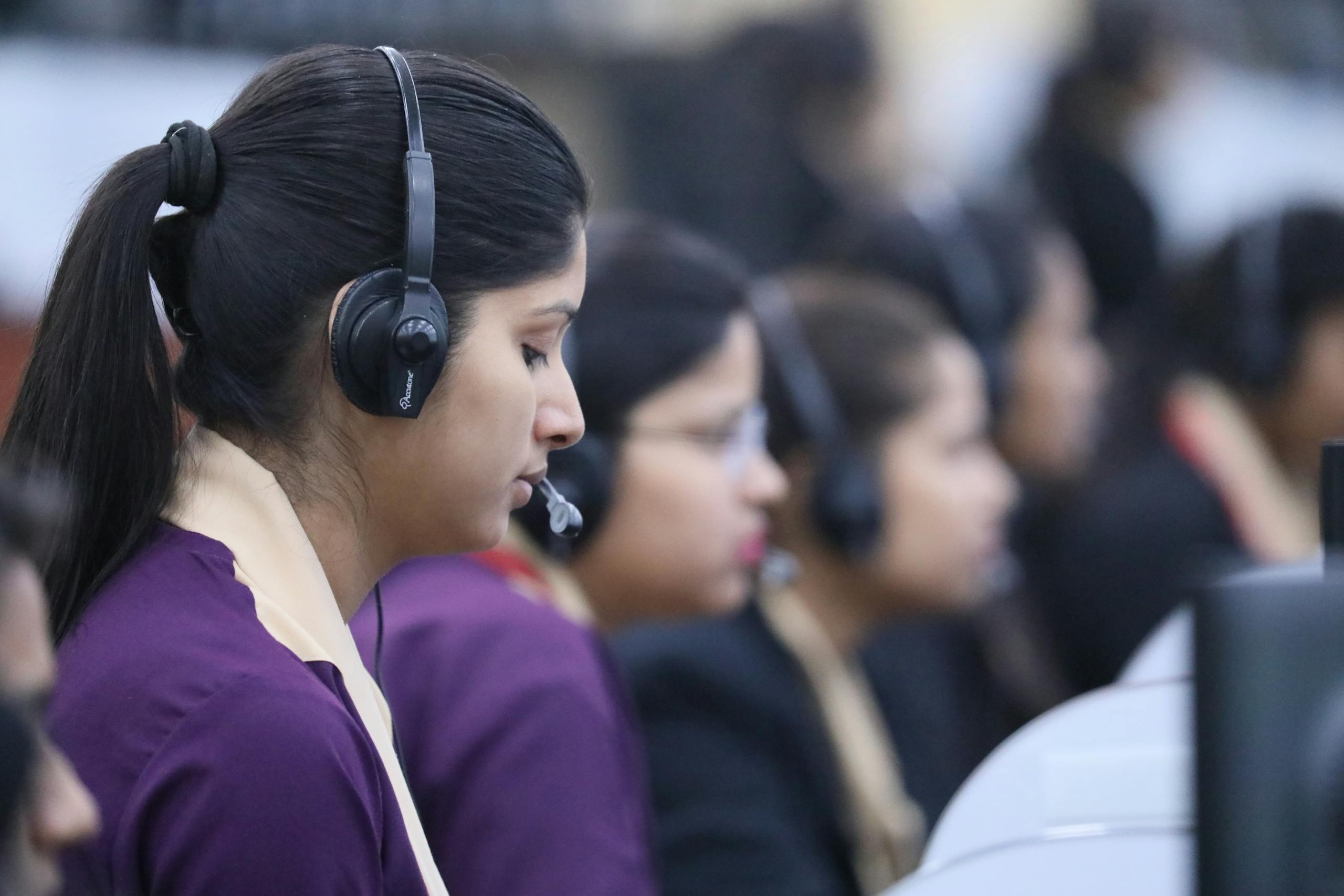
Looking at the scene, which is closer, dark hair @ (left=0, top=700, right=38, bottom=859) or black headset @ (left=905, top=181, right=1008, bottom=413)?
dark hair @ (left=0, top=700, right=38, bottom=859)

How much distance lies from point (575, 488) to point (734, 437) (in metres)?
0.24

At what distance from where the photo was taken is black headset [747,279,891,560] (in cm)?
230

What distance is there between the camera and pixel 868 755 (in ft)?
7.52

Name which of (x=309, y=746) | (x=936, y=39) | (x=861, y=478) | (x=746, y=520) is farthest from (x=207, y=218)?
(x=936, y=39)

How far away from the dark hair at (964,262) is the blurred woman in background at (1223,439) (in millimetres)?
278

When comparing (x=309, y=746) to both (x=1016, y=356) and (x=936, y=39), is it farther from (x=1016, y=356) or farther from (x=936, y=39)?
(x=936, y=39)

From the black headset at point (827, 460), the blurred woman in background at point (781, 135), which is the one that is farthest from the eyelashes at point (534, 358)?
the blurred woman in background at point (781, 135)

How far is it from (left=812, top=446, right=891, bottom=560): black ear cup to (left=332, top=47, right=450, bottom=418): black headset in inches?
47.6

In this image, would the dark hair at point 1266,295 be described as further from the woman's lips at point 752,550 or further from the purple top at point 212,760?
the purple top at point 212,760

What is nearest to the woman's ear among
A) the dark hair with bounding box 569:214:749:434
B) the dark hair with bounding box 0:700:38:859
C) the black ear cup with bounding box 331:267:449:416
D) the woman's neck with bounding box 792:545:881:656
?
the black ear cup with bounding box 331:267:449:416

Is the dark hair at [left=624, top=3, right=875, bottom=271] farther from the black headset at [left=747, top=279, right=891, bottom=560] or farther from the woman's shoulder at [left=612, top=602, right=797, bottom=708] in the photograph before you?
the woman's shoulder at [left=612, top=602, right=797, bottom=708]

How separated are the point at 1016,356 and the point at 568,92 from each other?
5.82 ft

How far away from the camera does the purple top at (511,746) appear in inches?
57.0

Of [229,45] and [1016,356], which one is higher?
[229,45]
